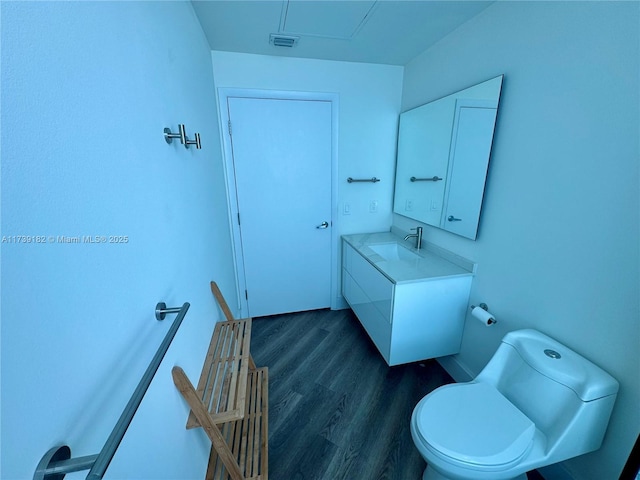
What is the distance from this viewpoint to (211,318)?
1.42 meters

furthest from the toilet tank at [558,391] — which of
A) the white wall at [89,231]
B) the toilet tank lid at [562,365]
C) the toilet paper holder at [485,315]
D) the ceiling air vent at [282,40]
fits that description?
the ceiling air vent at [282,40]

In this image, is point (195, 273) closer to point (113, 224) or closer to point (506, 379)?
point (113, 224)

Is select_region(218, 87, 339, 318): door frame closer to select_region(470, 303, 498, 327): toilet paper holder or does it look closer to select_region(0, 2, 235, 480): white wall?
select_region(0, 2, 235, 480): white wall

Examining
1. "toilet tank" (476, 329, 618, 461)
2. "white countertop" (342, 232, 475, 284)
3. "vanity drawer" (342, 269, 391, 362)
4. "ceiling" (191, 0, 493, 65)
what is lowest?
"vanity drawer" (342, 269, 391, 362)

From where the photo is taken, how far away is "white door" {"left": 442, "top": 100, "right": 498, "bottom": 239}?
4.80ft

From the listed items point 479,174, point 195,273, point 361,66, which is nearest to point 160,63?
point 195,273

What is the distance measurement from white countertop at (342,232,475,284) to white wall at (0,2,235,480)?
1208 mm

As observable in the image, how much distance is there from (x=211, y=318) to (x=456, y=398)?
128 centimetres

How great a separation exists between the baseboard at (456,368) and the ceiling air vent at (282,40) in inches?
98.7

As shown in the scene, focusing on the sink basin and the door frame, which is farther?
the sink basin

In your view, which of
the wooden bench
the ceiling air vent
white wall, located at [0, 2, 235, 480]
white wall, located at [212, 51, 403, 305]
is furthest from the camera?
white wall, located at [212, 51, 403, 305]

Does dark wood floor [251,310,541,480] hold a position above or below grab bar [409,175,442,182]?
below

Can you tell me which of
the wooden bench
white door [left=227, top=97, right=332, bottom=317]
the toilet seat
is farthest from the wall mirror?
the wooden bench

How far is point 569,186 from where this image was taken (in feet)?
3.57
